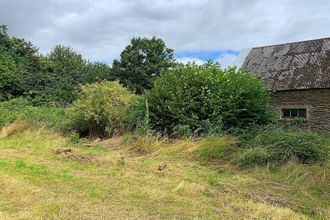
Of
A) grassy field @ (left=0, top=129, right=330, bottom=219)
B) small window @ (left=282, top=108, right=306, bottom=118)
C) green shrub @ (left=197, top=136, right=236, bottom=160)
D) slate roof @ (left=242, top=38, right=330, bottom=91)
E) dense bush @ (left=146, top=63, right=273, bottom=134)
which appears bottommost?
grassy field @ (left=0, top=129, right=330, bottom=219)

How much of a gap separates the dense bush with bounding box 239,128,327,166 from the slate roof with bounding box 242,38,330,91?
9.90m

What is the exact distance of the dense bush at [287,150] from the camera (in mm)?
9141

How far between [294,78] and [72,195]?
52.7ft

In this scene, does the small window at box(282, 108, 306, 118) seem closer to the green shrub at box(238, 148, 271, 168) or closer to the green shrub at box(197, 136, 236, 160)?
the green shrub at box(197, 136, 236, 160)

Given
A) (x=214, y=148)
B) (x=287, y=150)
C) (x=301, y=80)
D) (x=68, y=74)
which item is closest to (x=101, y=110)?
(x=214, y=148)

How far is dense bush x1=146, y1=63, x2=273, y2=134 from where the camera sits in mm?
13359

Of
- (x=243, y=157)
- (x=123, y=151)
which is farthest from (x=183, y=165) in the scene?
(x=123, y=151)

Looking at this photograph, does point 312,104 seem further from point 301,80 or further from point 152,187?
point 152,187

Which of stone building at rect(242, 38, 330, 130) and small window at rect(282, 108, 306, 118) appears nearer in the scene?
stone building at rect(242, 38, 330, 130)

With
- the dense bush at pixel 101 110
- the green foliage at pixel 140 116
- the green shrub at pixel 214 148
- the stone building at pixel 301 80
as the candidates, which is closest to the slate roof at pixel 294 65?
the stone building at pixel 301 80

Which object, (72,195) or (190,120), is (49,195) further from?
(190,120)

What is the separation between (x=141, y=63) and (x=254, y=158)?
30.8m

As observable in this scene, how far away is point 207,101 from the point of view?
529 inches

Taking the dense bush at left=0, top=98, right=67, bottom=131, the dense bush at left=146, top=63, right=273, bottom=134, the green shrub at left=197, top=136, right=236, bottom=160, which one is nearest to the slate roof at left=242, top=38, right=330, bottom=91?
the dense bush at left=146, top=63, right=273, bottom=134
